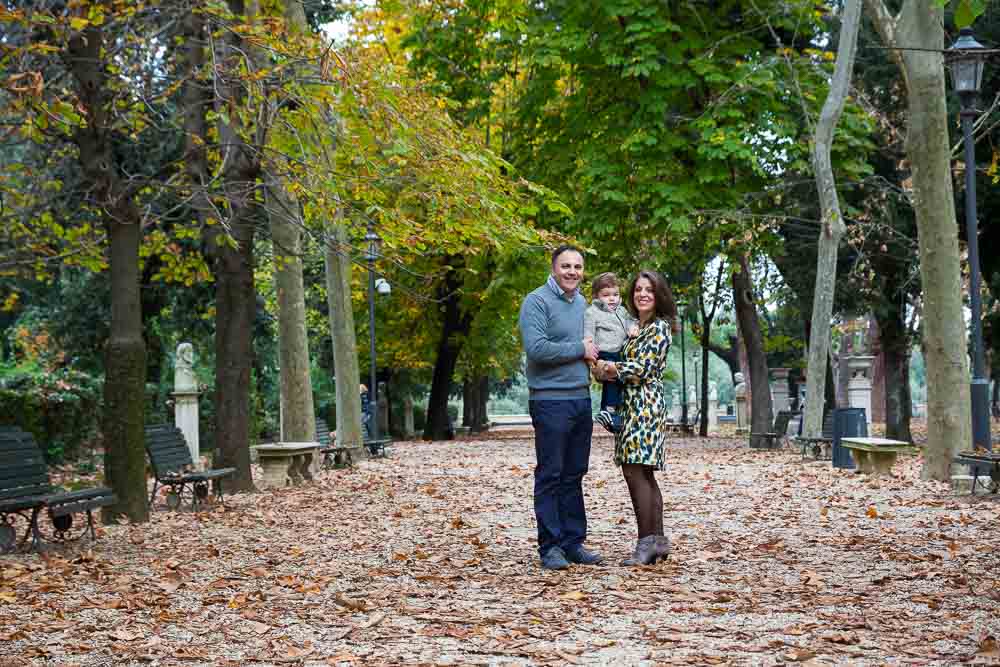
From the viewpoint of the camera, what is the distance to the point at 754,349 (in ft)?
86.9

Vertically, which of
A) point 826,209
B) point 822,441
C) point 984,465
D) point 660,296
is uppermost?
point 826,209

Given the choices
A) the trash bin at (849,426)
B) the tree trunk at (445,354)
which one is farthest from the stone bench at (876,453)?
the tree trunk at (445,354)

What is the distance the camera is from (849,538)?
31.4ft

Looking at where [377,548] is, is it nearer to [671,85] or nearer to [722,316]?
[671,85]

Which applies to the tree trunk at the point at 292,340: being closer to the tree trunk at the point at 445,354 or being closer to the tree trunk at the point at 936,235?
the tree trunk at the point at 936,235

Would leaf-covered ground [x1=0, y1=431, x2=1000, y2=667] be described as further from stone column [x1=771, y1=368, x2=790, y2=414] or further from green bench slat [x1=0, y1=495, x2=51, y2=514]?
stone column [x1=771, y1=368, x2=790, y2=414]

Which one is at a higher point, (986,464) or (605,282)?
(605,282)

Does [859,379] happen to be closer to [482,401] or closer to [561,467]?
[561,467]

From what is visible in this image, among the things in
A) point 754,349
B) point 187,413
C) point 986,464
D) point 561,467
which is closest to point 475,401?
point 754,349

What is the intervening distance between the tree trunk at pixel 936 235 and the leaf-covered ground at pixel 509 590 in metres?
1.58

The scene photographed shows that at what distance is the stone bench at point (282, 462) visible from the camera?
54.5ft

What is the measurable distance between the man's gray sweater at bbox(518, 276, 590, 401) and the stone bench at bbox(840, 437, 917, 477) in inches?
371

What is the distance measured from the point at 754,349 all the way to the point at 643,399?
19.0m

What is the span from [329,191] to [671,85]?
443 inches
